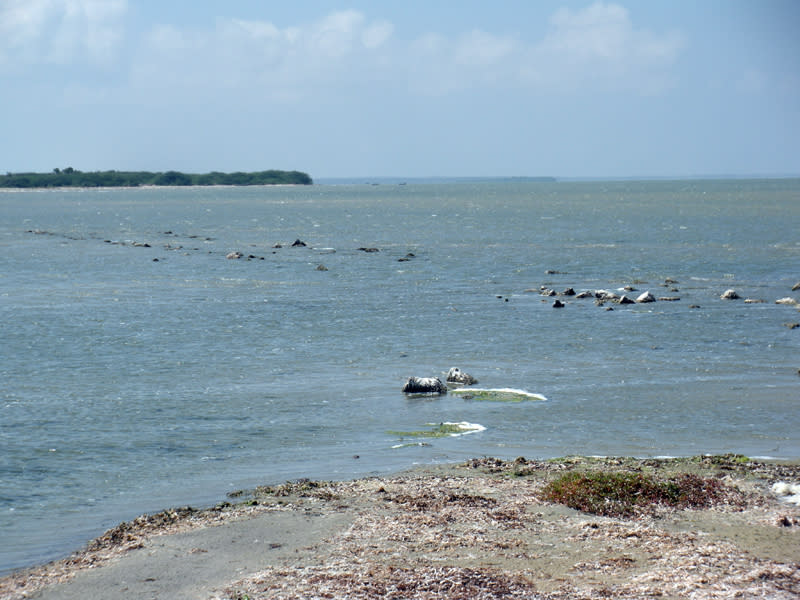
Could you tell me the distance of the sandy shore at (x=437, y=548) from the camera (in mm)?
11969

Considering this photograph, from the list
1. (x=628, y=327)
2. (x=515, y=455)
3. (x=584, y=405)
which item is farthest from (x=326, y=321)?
(x=515, y=455)

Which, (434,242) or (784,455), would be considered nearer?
(784,455)

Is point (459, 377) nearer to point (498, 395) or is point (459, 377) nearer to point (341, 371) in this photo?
point (498, 395)

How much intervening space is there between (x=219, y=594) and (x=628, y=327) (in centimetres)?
2796

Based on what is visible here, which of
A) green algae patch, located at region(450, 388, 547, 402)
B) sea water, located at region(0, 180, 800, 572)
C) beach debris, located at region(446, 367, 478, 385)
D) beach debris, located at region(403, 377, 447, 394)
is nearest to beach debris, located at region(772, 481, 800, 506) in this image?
sea water, located at region(0, 180, 800, 572)

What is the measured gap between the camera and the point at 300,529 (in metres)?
14.8

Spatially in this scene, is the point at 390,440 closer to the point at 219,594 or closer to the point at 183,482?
the point at 183,482

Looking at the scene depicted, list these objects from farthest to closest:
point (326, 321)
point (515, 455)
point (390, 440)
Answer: point (326, 321) → point (390, 440) → point (515, 455)

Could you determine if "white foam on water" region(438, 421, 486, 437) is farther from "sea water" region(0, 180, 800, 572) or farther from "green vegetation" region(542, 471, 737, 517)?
"green vegetation" region(542, 471, 737, 517)

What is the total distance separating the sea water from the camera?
19672mm

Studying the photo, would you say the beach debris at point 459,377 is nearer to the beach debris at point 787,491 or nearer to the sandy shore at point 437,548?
the sandy shore at point 437,548

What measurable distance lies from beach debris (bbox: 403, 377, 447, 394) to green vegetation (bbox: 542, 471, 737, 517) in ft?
32.0

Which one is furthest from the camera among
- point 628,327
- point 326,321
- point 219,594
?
point 326,321

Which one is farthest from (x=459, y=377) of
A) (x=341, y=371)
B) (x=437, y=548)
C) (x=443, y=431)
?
(x=437, y=548)
